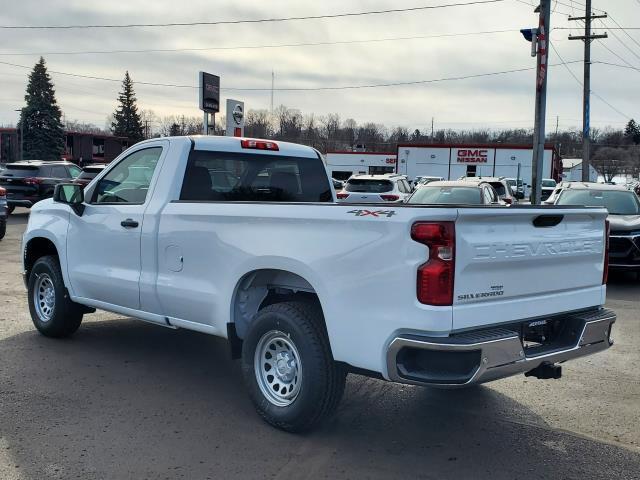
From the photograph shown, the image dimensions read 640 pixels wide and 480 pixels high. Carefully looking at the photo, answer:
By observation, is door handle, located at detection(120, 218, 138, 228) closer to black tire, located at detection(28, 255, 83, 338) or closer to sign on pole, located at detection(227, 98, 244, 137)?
black tire, located at detection(28, 255, 83, 338)

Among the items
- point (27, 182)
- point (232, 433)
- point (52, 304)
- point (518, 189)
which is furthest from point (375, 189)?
point (518, 189)

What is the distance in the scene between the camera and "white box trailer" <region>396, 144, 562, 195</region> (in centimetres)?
6750

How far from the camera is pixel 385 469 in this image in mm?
3830

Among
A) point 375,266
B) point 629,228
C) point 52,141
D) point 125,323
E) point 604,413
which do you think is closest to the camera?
point 375,266

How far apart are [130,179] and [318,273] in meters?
2.66

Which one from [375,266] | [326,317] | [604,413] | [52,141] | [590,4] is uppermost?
[590,4]

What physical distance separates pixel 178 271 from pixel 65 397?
1313mm

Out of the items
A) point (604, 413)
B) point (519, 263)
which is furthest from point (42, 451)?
point (604, 413)

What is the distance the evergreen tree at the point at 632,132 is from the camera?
123 m

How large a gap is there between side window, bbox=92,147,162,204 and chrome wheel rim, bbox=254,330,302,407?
1.88m

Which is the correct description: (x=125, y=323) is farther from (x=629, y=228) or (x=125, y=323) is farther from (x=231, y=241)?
(x=629, y=228)

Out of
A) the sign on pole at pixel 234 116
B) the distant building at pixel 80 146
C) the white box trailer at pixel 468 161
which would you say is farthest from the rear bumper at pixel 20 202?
the white box trailer at pixel 468 161

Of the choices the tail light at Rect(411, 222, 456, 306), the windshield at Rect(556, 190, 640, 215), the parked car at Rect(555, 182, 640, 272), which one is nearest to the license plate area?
the tail light at Rect(411, 222, 456, 306)

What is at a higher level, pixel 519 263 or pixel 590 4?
pixel 590 4
